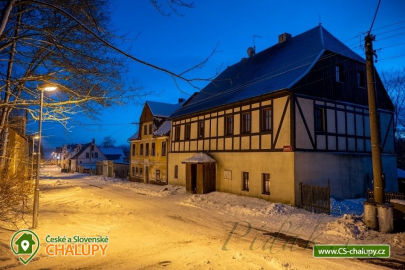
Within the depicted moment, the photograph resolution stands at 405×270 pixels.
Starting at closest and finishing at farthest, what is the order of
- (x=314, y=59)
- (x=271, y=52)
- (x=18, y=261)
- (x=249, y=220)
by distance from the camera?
(x=18, y=261) → (x=249, y=220) → (x=314, y=59) → (x=271, y=52)

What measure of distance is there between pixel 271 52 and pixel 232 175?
436 inches

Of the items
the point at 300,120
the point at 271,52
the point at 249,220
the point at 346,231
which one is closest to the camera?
the point at 346,231

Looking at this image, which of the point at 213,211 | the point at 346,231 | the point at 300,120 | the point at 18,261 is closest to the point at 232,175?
the point at 213,211

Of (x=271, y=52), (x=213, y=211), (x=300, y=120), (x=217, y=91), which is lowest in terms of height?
(x=213, y=211)

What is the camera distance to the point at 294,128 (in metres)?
14.6

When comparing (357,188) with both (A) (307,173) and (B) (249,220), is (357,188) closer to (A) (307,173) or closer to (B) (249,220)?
(A) (307,173)

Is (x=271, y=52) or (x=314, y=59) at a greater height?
(x=271, y=52)

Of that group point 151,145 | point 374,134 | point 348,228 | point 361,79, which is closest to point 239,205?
point 348,228

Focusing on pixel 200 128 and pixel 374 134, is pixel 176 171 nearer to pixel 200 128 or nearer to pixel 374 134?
pixel 200 128

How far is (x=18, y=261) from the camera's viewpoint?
6285 mm

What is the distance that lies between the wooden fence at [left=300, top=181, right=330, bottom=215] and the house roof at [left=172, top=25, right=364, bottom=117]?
18.1ft
